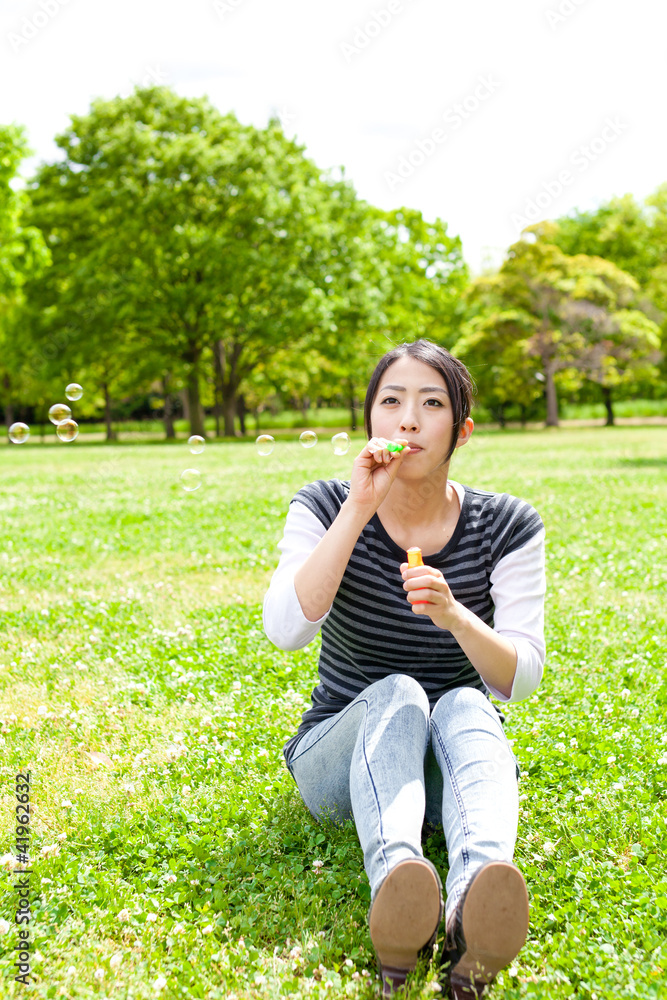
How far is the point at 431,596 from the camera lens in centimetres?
274

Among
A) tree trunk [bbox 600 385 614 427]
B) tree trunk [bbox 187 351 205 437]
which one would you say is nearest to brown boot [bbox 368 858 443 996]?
tree trunk [bbox 187 351 205 437]

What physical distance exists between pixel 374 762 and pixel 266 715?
2.09m

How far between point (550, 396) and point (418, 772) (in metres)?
45.9

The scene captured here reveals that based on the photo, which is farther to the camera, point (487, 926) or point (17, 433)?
point (17, 433)

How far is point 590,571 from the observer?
8.16 meters

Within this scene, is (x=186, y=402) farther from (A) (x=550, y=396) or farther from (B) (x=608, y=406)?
(B) (x=608, y=406)

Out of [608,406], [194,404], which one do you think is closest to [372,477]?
[194,404]

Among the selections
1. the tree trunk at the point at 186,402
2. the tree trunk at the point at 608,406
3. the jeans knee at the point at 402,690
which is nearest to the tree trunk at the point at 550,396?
the tree trunk at the point at 608,406

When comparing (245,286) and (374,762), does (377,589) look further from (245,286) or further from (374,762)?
(245,286)

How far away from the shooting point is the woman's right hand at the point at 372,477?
9.84ft

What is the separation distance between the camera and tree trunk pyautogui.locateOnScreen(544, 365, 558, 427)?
45094 millimetres

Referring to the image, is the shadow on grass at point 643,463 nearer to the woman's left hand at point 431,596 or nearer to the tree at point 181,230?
the woman's left hand at point 431,596

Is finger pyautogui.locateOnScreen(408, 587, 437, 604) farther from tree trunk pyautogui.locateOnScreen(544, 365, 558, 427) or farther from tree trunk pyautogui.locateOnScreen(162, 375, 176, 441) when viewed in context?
tree trunk pyautogui.locateOnScreen(544, 365, 558, 427)

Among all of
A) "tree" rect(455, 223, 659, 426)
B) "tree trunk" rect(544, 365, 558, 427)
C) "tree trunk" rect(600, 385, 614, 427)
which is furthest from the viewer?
"tree trunk" rect(600, 385, 614, 427)
